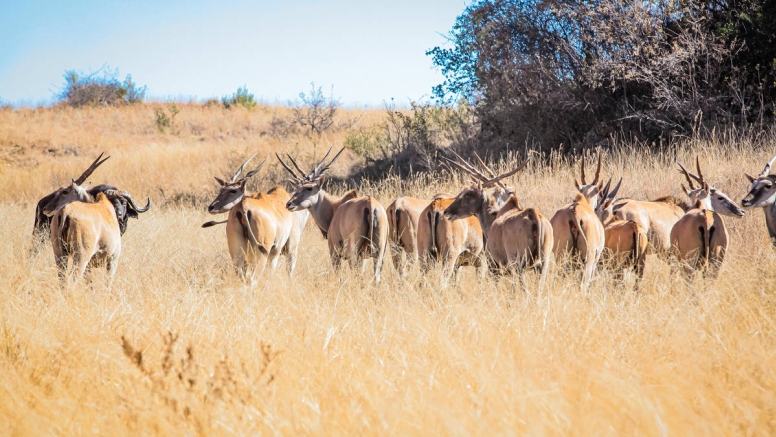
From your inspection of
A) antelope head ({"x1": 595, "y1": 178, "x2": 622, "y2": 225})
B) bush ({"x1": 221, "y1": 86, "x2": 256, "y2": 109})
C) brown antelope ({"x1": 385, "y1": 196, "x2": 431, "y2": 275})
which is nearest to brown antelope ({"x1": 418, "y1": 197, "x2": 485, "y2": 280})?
brown antelope ({"x1": 385, "y1": 196, "x2": 431, "y2": 275})

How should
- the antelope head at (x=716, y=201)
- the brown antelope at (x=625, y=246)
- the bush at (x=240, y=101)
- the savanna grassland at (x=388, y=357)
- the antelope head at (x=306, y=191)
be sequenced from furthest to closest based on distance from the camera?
the bush at (x=240, y=101)
the antelope head at (x=306, y=191)
the antelope head at (x=716, y=201)
the brown antelope at (x=625, y=246)
the savanna grassland at (x=388, y=357)

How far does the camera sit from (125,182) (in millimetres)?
21828

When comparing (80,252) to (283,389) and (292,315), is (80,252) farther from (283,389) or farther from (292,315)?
(283,389)

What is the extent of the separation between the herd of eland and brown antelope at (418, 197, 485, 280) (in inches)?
0.6

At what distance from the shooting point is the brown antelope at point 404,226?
29.9 ft

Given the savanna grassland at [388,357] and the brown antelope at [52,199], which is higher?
the brown antelope at [52,199]

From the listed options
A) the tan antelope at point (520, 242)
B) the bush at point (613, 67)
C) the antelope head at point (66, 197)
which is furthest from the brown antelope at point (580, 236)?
the bush at point (613, 67)

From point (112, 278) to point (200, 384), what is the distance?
12.9 feet

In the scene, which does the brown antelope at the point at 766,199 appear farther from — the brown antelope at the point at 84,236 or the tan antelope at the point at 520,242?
the brown antelope at the point at 84,236

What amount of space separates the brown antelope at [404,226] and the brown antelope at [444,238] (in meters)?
0.27

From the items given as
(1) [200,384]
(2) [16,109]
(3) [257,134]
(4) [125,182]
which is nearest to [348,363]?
(1) [200,384]

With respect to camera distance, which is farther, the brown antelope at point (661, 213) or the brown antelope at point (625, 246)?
the brown antelope at point (661, 213)

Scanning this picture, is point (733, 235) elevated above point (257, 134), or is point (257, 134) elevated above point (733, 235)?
point (257, 134)

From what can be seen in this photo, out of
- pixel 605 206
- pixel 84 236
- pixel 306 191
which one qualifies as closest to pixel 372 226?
pixel 306 191
